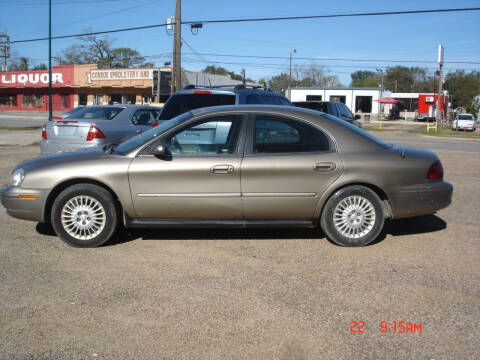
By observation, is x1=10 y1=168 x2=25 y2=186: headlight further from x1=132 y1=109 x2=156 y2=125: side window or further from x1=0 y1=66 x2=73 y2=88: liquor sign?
x1=0 y1=66 x2=73 y2=88: liquor sign

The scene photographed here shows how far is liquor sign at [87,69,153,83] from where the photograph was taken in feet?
150

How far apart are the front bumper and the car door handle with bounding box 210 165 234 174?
1882 millimetres

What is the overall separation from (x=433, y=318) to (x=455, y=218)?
3568 mm

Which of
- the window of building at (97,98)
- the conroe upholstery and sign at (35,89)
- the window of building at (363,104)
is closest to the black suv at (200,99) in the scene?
the window of building at (97,98)

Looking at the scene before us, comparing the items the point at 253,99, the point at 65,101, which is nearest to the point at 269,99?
the point at 253,99

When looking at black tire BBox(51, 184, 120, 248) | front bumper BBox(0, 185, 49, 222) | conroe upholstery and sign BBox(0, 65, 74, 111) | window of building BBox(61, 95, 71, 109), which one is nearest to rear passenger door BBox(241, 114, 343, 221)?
black tire BBox(51, 184, 120, 248)

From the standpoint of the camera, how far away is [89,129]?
392 inches

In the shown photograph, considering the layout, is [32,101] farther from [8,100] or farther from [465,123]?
[465,123]

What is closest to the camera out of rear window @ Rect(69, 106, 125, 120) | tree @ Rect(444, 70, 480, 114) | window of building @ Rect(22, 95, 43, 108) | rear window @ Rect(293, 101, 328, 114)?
rear window @ Rect(69, 106, 125, 120)

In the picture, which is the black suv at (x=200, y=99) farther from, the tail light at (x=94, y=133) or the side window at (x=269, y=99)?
the tail light at (x=94, y=133)

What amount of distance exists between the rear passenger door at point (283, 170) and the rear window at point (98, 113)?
20.8 ft

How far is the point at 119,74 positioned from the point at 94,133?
40.1 meters

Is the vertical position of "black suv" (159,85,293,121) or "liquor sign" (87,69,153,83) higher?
"liquor sign" (87,69,153,83)

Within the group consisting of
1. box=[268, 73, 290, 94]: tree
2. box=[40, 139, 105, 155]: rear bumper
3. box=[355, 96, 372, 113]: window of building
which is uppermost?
box=[268, 73, 290, 94]: tree
